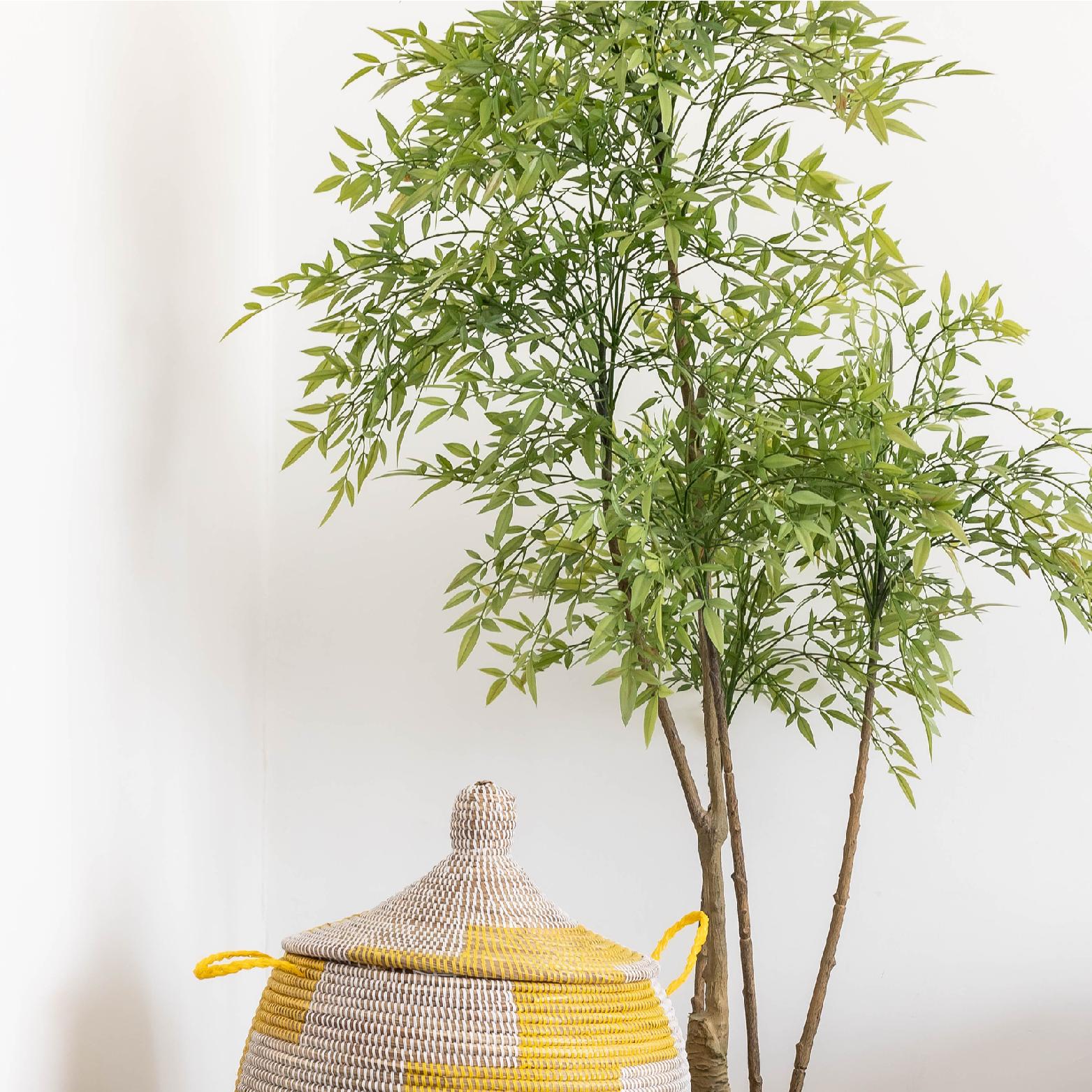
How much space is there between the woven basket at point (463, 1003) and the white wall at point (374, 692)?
0.97 feet

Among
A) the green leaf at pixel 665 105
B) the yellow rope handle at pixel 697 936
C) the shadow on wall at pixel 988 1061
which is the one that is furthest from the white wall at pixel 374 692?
the green leaf at pixel 665 105

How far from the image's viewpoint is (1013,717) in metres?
1.50

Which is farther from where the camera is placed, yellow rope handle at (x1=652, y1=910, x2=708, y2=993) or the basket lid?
yellow rope handle at (x1=652, y1=910, x2=708, y2=993)

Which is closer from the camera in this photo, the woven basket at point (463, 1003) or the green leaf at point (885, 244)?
the woven basket at point (463, 1003)

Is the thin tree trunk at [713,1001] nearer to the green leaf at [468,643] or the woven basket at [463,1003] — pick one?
the woven basket at [463,1003]

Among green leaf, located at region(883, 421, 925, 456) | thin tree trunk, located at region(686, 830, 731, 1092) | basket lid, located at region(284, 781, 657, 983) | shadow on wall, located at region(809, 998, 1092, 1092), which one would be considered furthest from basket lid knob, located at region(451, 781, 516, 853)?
shadow on wall, located at region(809, 998, 1092, 1092)

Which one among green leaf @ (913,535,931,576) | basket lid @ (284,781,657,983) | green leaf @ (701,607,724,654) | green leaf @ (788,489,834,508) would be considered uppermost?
green leaf @ (788,489,834,508)

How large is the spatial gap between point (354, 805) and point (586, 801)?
0.31 meters

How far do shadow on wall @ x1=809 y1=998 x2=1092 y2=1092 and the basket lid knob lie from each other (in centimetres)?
70

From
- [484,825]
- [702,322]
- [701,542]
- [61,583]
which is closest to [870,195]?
[702,322]

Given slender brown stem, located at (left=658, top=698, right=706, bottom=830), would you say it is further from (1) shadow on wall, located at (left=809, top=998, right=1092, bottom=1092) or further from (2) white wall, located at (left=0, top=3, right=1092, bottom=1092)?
(1) shadow on wall, located at (left=809, top=998, right=1092, bottom=1092)

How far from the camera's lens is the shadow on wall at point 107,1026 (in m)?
1.02

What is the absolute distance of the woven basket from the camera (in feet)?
2.86

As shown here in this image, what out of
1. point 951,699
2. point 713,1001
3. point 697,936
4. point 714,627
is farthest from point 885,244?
point 713,1001
